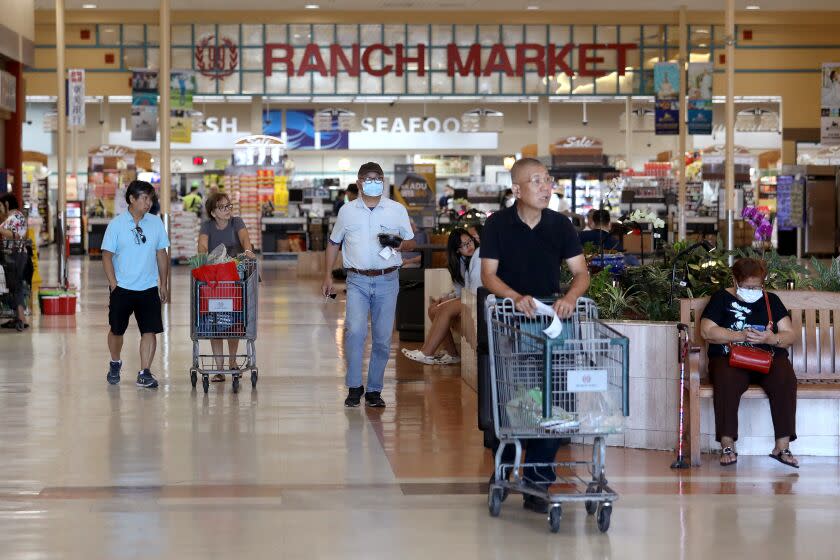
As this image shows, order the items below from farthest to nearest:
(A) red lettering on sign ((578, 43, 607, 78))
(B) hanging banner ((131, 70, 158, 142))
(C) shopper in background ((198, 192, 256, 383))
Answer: (A) red lettering on sign ((578, 43, 607, 78)) → (B) hanging banner ((131, 70, 158, 142)) → (C) shopper in background ((198, 192, 256, 383))

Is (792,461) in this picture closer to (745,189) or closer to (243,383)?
(243,383)

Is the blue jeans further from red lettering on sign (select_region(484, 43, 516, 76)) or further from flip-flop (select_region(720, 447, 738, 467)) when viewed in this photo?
red lettering on sign (select_region(484, 43, 516, 76))

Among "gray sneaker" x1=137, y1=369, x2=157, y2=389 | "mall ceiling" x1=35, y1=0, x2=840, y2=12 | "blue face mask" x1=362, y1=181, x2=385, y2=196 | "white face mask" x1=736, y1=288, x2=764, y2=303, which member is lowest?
"gray sneaker" x1=137, y1=369, x2=157, y2=389

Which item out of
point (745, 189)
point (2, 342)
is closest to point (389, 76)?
point (745, 189)

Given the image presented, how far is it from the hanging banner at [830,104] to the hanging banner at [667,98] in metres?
3.00

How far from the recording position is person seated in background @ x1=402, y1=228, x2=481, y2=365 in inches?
395

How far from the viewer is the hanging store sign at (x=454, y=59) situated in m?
31.4

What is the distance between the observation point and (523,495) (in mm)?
6094

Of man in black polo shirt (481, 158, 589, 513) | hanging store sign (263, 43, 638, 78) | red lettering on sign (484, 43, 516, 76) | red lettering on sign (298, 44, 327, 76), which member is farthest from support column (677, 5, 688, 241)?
man in black polo shirt (481, 158, 589, 513)

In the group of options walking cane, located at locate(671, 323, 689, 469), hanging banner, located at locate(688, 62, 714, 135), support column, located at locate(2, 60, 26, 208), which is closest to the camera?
walking cane, located at locate(671, 323, 689, 469)

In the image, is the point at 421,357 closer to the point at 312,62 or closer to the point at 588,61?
the point at 312,62

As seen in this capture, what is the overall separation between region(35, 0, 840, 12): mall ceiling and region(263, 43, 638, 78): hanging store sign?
1631 millimetres

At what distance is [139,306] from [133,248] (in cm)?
43

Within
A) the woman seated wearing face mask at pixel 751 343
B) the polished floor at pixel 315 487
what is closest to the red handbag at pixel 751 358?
the woman seated wearing face mask at pixel 751 343
